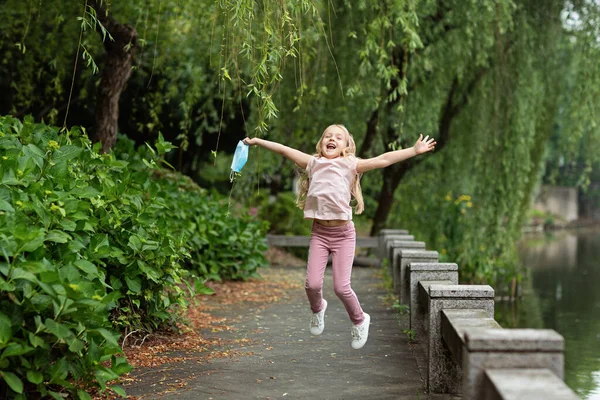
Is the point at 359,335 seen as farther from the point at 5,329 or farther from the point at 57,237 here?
the point at 5,329

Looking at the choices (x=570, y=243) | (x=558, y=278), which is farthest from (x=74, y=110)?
(x=570, y=243)

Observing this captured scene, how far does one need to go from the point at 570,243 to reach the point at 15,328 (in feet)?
92.6

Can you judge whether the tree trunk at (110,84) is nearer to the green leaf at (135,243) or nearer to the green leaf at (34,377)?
the green leaf at (135,243)

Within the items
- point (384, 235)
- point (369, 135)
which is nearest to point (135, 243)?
point (384, 235)

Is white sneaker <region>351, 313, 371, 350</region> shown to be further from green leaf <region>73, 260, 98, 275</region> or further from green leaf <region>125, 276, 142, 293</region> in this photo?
green leaf <region>73, 260, 98, 275</region>

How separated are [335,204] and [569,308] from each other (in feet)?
26.7

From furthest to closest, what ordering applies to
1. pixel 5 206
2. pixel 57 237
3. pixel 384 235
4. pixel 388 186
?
pixel 388 186 < pixel 384 235 < pixel 57 237 < pixel 5 206

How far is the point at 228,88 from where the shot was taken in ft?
43.1

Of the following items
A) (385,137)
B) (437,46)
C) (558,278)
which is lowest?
(558,278)

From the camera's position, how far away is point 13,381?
3.65 meters

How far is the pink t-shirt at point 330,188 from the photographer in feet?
18.1

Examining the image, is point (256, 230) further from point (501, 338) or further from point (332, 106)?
point (501, 338)

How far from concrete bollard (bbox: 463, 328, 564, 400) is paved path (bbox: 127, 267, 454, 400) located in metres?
1.56

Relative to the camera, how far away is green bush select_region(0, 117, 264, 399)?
379cm
